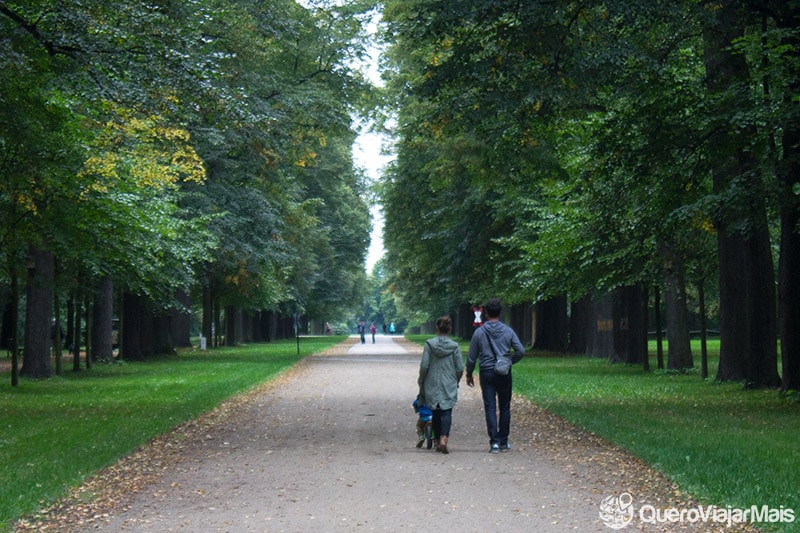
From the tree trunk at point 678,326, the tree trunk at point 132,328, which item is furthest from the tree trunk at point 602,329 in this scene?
the tree trunk at point 132,328

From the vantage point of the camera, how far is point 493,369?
39.9 feet

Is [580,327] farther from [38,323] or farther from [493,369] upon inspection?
[493,369]

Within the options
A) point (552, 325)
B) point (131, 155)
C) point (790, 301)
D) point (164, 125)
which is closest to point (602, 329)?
point (552, 325)

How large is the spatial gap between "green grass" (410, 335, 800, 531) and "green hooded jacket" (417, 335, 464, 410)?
198 centimetres

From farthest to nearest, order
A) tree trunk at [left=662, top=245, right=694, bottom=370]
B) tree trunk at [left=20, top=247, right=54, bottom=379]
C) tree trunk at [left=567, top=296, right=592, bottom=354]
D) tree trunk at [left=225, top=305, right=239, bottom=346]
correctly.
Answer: tree trunk at [left=225, top=305, right=239, bottom=346] → tree trunk at [left=567, top=296, right=592, bottom=354] → tree trunk at [left=662, top=245, right=694, bottom=370] → tree trunk at [left=20, top=247, right=54, bottom=379]

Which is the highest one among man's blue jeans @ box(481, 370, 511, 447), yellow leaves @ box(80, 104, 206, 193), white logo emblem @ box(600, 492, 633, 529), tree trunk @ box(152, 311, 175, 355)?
yellow leaves @ box(80, 104, 206, 193)

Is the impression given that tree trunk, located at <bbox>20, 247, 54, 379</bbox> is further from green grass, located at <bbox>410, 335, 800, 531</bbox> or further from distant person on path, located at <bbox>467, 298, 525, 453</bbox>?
distant person on path, located at <bbox>467, 298, 525, 453</bbox>

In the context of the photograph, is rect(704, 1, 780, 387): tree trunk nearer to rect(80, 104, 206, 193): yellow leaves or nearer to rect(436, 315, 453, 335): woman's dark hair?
rect(436, 315, 453, 335): woman's dark hair

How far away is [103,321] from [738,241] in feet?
66.2

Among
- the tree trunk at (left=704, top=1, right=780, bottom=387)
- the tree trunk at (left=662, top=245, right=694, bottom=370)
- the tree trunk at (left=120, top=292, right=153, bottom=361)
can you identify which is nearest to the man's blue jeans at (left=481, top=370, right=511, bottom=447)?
the tree trunk at (left=704, top=1, right=780, bottom=387)

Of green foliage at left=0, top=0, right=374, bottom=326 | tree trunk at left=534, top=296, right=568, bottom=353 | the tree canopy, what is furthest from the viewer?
tree trunk at left=534, top=296, right=568, bottom=353

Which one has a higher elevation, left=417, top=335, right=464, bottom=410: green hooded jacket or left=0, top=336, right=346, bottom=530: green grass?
left=417, top=335, right=464, bottom=410: green hooded jacket

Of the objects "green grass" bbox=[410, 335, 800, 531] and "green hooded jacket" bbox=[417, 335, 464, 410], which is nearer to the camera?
"green grass" bbox=[410, 335, 800, 531]

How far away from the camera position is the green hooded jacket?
40.2 ft
